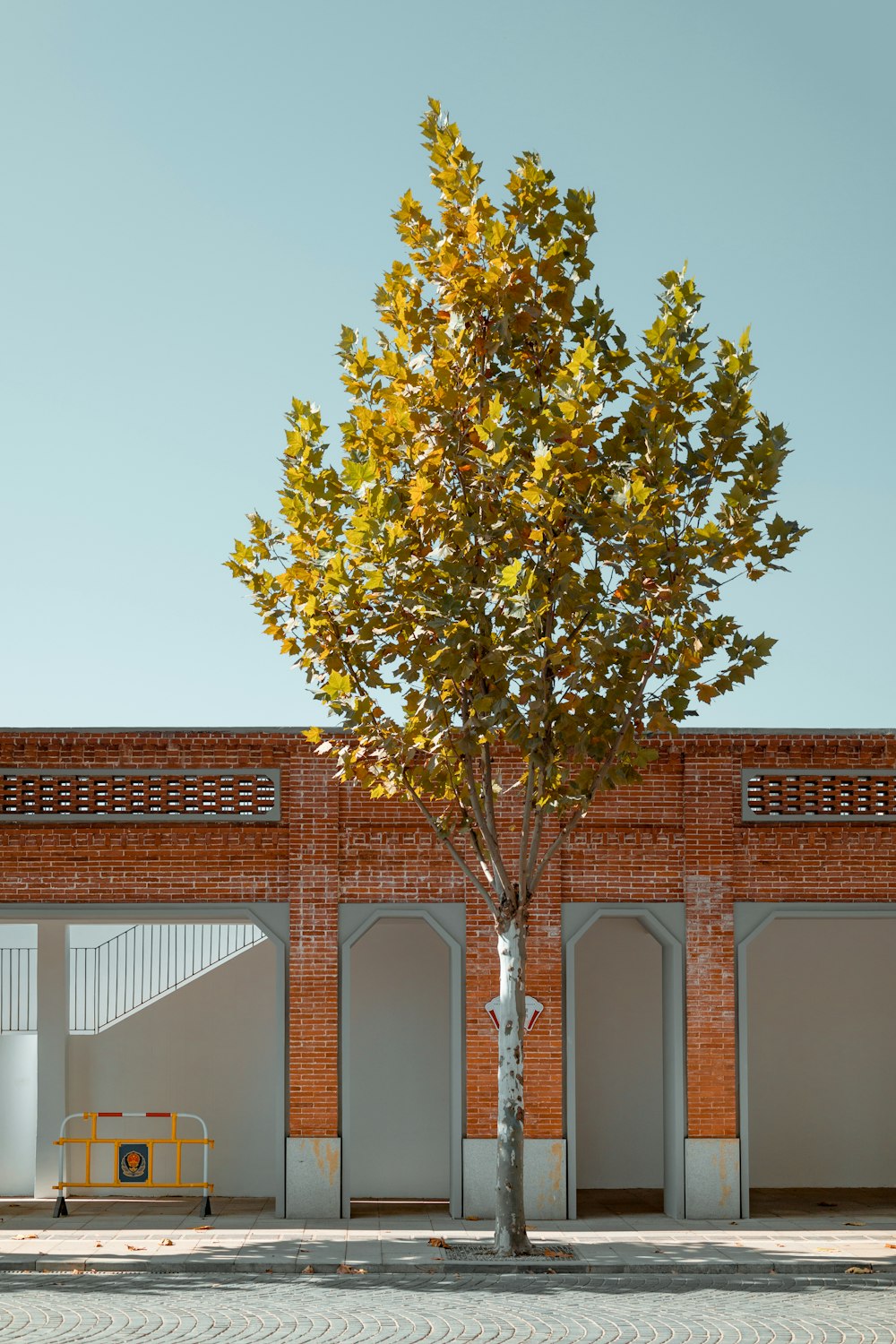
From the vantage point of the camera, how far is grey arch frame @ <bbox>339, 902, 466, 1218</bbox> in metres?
16.5

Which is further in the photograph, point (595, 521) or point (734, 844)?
point (734, 844)

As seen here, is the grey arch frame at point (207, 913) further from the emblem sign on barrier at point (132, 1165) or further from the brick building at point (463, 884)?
the emblem sign on barrier at point (132, 1165)

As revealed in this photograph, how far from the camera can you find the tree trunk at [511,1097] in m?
13.7

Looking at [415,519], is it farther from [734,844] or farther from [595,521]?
[734,844]

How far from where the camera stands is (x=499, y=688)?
44.5 ft

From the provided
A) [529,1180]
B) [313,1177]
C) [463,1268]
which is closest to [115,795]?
[313,1177]

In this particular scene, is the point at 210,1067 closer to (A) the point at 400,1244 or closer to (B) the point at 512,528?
(A) the point at 400,1244

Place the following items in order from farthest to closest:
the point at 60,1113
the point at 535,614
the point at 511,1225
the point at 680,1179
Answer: the point at 60,1113
the point at 680,1179
the point at 511,1225
the point at 535,614

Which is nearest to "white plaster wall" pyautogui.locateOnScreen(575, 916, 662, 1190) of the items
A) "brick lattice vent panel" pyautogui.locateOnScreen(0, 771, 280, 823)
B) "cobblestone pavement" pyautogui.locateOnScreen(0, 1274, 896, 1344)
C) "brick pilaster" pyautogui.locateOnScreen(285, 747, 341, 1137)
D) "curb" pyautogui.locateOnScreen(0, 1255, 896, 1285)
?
"brick pilaster" pyautogui.locateOnScreen(285, 747, 341, 1137)

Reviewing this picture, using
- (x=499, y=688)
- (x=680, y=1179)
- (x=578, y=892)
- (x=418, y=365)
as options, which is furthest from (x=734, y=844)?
(x=418, y=365)

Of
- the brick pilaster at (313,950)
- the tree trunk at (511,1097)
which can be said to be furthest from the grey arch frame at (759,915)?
the brick pilaster at (313,950)

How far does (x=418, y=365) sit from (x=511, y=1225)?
25.8 feet

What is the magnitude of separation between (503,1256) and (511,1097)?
138cm

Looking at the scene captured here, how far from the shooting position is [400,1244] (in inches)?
581
